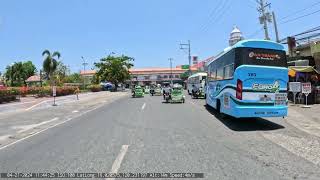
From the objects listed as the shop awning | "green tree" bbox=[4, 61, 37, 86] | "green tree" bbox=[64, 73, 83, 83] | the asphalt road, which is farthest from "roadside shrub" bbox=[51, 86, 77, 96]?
"green tree" bbox=[4, 61, 37, 86]

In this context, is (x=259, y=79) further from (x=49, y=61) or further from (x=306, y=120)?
(x=49, y=61)

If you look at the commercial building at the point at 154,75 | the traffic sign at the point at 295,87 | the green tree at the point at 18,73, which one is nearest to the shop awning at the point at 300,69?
the traffic sign at the point at 295,87

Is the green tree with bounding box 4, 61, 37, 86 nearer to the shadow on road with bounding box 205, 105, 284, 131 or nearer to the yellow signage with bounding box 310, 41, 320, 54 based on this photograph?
the yellow signage with bounding box 310, 41, 320, 54

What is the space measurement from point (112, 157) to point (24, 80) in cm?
13261

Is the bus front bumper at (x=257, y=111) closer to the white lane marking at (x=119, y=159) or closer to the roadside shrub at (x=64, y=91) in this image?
the white lane marking at (x=119, y=159)

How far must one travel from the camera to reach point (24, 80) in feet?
449

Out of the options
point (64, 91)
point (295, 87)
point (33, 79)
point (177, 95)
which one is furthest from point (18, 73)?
point (295, 87)

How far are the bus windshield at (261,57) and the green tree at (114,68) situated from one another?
300 feet

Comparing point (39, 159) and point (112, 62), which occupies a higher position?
point (112, 62)

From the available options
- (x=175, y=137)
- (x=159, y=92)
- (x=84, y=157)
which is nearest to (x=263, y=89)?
(x=175, y=137)

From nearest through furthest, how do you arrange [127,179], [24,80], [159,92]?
[127,179] → [159,92] → [24,80]

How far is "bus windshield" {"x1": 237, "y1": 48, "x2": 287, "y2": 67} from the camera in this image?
660 inches

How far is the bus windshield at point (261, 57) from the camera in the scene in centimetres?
1677

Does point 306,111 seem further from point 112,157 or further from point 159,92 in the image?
point 159,92
